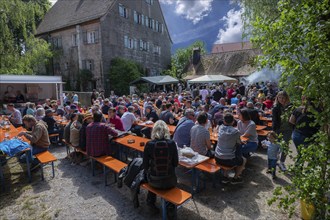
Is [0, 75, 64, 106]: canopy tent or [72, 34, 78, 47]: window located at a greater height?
[72, 34, 78, 47]: window

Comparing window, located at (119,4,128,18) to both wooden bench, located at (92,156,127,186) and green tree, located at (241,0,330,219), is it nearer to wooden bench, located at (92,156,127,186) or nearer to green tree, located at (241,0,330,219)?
wooden bench, located at (92,156,127,186)

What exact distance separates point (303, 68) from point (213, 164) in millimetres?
2906

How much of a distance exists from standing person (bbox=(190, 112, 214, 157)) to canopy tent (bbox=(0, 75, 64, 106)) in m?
13.1

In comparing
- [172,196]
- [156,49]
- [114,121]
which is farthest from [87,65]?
[172,196]

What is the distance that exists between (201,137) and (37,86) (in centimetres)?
1738

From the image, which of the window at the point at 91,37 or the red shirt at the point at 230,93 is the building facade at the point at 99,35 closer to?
the window at the point at 91,37

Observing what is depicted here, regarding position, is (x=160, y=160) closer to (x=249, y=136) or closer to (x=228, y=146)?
(x=228, y=146)

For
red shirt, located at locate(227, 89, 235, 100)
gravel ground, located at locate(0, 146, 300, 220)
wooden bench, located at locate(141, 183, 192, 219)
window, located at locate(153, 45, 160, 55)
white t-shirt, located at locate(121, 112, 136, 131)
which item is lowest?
gravel ground, located at locate(0, 146, 300, 220)

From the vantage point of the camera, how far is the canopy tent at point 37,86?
47.6ft

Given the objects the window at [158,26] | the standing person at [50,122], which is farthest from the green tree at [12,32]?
the window at [158,26]

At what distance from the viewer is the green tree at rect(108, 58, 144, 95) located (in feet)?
75.0

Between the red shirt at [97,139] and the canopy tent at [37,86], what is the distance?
36.3 feet

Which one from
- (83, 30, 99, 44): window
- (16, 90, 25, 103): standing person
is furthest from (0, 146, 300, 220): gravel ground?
(83, 30, 99, 44): window

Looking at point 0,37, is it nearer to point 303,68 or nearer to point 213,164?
point 213,164
